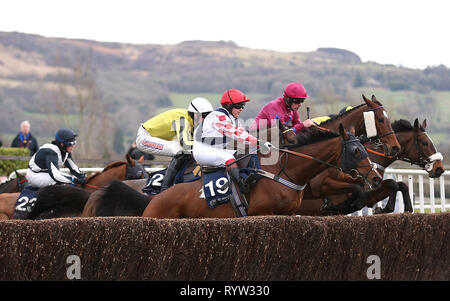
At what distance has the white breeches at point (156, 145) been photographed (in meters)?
8.13

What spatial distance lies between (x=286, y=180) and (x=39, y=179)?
3.87 m

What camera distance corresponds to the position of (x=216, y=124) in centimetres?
702

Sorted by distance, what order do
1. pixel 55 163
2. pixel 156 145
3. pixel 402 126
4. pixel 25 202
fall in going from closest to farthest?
pixel 156 145, pixel 402 126, pixel 25 202, pixel 55 163

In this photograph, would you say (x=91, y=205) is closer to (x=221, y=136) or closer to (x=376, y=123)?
(x=221, y=136)

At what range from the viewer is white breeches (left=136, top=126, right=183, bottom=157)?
813cm

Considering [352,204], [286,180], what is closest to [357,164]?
[286,180]

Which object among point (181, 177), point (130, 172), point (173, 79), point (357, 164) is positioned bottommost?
point (173, 79)

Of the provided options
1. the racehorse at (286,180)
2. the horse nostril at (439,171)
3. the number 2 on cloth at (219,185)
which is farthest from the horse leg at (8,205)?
the horse nostril at (439,171)

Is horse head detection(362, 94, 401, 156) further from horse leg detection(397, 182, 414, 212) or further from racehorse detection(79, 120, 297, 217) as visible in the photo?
racehorse detection(79, 120, 297, 217)

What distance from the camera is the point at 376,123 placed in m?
8.16

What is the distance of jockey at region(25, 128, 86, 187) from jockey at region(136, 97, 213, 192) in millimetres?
1216

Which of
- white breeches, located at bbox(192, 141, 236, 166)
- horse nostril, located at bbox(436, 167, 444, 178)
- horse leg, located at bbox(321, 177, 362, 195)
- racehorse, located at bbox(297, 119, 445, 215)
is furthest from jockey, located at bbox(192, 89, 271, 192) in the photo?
horse nostril, located at bbox(436, 167, 444, 178)
